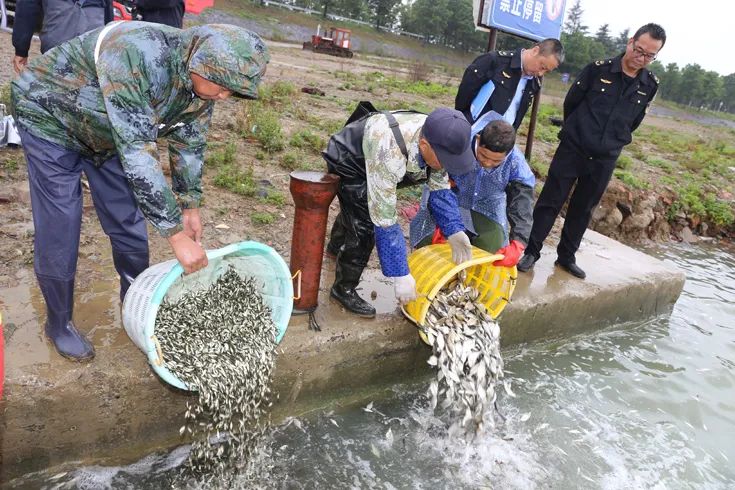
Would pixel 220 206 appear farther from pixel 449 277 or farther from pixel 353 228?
pixel 449 277

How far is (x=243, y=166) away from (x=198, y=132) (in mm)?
2998

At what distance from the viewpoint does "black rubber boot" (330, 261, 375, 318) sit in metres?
3.42

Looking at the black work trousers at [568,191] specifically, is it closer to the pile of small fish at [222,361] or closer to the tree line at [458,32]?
the pile of small fish at [222,361]

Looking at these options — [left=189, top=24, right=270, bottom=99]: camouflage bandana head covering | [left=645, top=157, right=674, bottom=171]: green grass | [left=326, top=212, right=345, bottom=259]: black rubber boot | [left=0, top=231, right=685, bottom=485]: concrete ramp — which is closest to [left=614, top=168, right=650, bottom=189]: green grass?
[left=645, top=157, right=674, bottom=171]: green grass

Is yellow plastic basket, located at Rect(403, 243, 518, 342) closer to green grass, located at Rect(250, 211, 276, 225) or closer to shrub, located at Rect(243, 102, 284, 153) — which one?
green grass, located at Rect(250, 211, 276, 225)

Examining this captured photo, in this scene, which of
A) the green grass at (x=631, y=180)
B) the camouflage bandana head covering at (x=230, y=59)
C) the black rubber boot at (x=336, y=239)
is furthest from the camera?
the green grass at (x=631, y=180)

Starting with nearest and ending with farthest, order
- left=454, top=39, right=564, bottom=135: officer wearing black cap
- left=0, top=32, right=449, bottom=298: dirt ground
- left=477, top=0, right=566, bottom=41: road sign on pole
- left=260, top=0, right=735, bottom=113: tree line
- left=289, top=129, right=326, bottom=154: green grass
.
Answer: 1. left=0, top=32, right=449, bottom=298: dirt ground
2. left=454, top=39, right=564, bottom=135: officer wearing black cap
3. left=477, top=0, right=566, bottom=41: road sign on pole
4. left=289, top=129, right=326, bottom=154: green grass
5. left=260, top=0, right=735, bottom=113: tree line

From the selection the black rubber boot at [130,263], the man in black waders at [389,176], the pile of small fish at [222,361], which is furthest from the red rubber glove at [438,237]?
the black rubber boot at [130,263]

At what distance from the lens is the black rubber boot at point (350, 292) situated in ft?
11.2

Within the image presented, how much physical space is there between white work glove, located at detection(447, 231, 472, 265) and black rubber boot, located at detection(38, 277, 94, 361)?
1.99 m

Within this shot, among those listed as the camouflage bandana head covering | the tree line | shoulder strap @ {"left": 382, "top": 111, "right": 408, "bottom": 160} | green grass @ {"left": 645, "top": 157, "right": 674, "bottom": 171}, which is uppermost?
the tree line

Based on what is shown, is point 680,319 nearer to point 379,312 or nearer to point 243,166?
point 379,312

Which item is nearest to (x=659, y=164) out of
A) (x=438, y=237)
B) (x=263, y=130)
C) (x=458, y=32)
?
(x=263, y=130)

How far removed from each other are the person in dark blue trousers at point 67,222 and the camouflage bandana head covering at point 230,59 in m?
0.80
